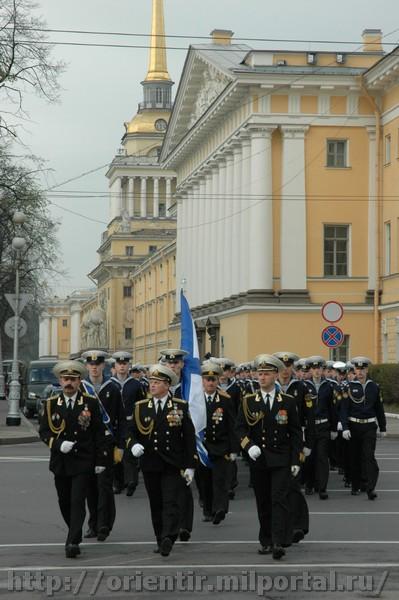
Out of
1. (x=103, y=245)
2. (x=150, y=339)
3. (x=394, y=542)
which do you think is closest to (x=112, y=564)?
(x=394, y=542)

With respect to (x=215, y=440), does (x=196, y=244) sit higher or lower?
higher

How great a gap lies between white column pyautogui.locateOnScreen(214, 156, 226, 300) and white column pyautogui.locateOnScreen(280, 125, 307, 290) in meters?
7.56

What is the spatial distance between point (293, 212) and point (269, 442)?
43.4 meters

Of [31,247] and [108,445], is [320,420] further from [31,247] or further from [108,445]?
[31,247]

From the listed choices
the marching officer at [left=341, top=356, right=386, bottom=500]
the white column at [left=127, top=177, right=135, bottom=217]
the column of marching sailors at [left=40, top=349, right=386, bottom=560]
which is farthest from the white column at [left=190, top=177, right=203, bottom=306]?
the white column at [left=127, top=177, right=135, bottom=217]

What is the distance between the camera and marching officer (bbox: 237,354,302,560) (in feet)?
42.4

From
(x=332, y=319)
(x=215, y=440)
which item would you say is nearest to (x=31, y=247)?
(x=332, y=319)

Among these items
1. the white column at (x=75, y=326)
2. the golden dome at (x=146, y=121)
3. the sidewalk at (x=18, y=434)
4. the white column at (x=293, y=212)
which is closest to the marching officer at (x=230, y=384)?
the sidewalk at (x=18, y=434)

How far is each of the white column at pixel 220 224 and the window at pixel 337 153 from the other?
25.8ft

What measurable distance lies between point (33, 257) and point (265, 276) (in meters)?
14.0

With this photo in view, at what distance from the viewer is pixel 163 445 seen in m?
13.0

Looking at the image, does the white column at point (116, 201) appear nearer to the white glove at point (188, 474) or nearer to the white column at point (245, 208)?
the white column at point (245, 208)

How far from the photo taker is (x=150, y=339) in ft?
329

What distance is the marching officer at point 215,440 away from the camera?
53.7 feet
